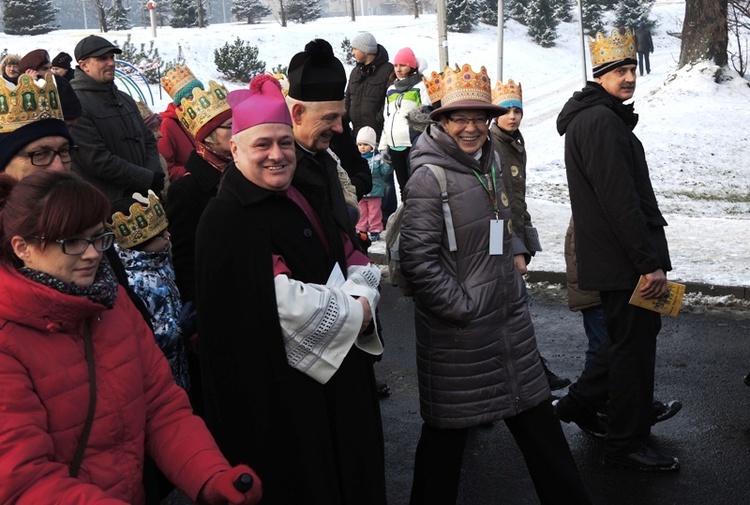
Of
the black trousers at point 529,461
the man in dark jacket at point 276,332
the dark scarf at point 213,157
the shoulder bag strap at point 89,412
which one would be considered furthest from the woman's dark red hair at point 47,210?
the black trousers at point 529,461

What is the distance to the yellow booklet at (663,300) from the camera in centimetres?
466

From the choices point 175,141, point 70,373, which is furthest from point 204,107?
point 175,141

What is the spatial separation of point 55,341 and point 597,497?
3.15 m

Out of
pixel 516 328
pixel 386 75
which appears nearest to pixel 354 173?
pixel 516 328

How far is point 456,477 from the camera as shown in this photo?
4.17 meters

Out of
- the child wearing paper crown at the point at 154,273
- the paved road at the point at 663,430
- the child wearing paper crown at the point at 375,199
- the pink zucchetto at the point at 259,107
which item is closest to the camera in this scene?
the pink zucchetto at the point at 259,107

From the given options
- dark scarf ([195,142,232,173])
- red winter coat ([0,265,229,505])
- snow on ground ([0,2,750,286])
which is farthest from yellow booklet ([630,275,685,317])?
snow on ground ([0,2,750,286])

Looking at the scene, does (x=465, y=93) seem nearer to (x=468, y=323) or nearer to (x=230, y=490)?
(x=468, y=323)

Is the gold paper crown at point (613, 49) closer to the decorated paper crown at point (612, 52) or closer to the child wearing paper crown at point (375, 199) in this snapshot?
the decorated paper crown at point (612, 52)

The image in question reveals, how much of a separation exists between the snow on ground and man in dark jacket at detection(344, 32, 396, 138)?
64.6 inches

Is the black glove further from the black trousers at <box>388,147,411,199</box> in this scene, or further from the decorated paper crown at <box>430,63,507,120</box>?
the black trousers at <box>388,147,411,199</box>

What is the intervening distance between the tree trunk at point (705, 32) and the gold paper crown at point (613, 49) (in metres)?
14.7

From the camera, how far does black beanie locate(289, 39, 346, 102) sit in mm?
3510

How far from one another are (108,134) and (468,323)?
11.7 feet
